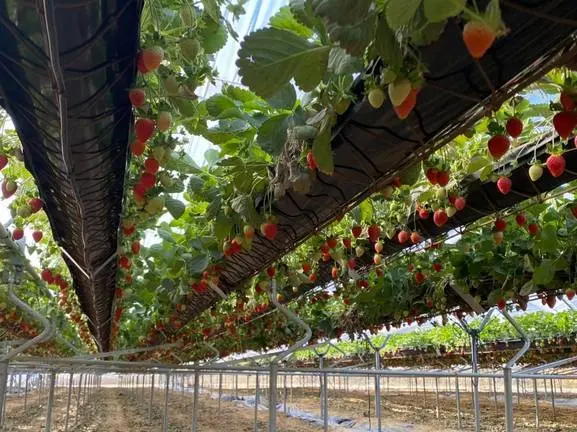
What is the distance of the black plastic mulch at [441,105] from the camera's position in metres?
1.61

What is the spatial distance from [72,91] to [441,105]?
1279 millimetres

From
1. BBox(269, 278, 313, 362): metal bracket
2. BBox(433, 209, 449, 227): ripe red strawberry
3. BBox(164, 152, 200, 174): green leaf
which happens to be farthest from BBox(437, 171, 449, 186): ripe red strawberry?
BBox(269, 278, 313, 362): metal bracket

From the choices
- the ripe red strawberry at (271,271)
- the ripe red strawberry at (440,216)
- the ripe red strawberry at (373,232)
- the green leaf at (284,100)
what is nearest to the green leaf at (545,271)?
the ripe red strawberry at (373,232)

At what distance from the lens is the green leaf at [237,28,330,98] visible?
1785 millimetres

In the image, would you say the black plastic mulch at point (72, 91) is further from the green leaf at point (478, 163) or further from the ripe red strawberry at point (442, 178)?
the green leaf at point (478, 163)

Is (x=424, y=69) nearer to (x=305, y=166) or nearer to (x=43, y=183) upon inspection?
(x=305, y=166)

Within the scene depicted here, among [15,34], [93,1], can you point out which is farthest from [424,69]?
[15,34]

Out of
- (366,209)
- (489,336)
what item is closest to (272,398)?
(366,209)

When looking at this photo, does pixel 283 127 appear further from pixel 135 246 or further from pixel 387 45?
pixel 135 246

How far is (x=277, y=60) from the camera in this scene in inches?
71.5

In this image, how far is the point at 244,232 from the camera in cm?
381

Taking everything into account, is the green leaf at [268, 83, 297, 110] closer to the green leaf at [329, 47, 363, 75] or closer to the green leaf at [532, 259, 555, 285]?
the green leaf at [329, 47, 363, 75]

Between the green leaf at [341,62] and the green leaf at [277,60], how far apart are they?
0.04m

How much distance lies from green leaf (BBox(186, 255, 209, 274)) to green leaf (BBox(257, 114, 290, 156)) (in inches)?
93.2
